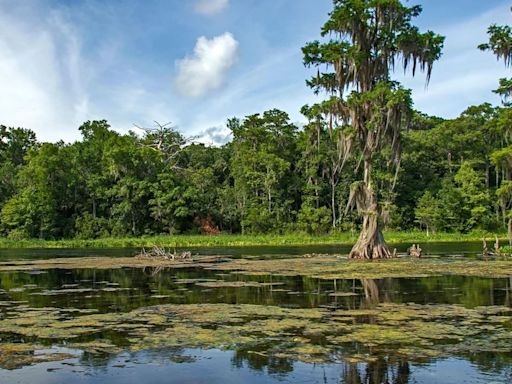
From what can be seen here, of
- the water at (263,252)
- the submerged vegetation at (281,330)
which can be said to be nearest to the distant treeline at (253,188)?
the water at (263,252)

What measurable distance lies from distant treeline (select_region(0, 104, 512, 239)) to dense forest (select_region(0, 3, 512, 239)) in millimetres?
131

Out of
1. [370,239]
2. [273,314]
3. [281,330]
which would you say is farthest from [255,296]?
Answer: [370,239]

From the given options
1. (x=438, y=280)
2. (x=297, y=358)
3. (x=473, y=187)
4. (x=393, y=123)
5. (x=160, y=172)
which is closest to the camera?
(x=297, y=358)

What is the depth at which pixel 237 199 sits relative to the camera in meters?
65.6

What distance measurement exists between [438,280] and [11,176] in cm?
6015

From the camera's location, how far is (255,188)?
66.8m

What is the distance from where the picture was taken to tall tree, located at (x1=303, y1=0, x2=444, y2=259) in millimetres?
27859

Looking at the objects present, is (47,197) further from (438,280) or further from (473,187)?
(438,280)

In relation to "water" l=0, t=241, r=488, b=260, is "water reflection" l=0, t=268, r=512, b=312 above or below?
below

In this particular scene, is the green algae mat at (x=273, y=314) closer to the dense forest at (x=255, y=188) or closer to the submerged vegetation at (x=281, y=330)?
the submerged vegetation at (x=281, y=330)

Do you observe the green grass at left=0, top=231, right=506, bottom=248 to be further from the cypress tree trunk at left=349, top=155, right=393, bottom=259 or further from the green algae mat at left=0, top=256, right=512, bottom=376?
the green algae mat at left=0, top=256, right=512, bottom=376

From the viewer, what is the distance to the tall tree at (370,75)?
27.9m

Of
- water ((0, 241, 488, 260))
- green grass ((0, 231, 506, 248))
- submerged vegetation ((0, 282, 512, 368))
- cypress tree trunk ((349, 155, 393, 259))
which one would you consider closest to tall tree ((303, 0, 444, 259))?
cypress tree trunk ((349, 155, 393, 259))

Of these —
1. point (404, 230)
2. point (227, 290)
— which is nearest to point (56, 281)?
point (227, 290)
